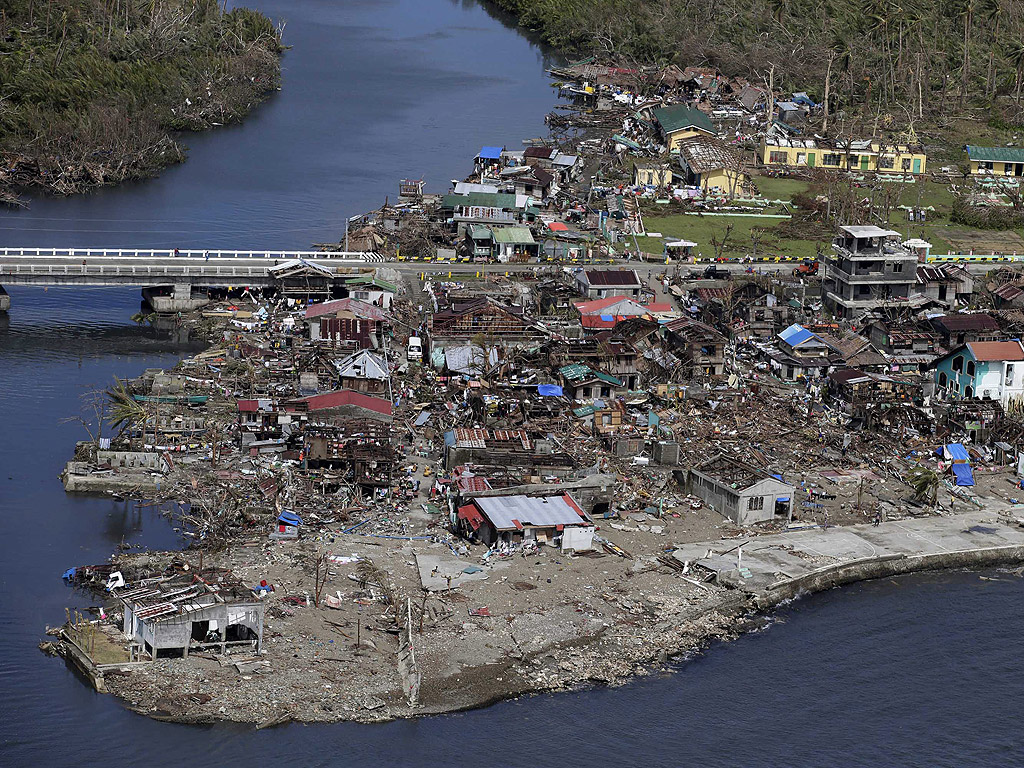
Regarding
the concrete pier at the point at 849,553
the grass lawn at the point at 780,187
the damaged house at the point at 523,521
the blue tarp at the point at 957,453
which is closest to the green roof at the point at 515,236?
the grass lawn at the point at 780,187

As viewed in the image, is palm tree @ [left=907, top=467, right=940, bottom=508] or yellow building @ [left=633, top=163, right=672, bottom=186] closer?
palm tree @ [left=907, top=467, right=940, bottom=508]

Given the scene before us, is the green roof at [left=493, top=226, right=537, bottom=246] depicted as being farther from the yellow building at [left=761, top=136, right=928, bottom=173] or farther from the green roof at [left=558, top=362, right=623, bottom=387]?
the yellow building at [left=761, top=136, right=928, bottom=173]

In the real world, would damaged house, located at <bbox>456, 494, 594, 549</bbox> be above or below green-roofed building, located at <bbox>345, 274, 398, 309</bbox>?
below

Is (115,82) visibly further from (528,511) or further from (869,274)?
(528,511)

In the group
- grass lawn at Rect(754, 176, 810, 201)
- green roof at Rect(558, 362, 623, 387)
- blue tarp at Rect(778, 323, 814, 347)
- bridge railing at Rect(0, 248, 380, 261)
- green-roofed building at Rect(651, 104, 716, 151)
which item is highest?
green-roofed building at Rect(651, 104, 716, 151)

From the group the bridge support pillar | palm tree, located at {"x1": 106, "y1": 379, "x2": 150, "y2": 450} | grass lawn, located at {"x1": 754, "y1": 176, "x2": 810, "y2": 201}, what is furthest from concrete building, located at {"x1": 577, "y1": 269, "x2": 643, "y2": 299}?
grass lawn, located at {"x1": 754, "y1": 176, "x2": 810, "y2": 201}

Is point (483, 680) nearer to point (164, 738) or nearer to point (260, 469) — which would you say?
point (164, 738)

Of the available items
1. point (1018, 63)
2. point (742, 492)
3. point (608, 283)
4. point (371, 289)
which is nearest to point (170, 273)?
point (371, 289)
